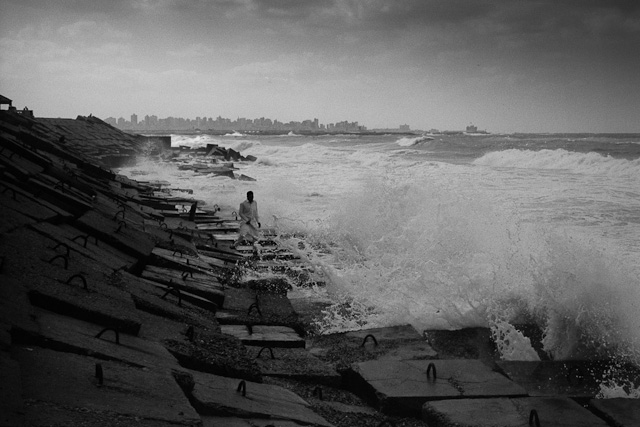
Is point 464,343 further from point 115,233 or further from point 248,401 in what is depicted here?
point 115,233

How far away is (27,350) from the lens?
256 cm

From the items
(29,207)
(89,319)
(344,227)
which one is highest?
(29,207)

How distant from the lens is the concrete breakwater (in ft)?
8.14

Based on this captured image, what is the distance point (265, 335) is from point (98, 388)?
8.80 feet

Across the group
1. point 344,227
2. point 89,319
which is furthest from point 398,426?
point 344,227

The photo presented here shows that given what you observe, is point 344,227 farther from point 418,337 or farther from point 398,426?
point 398,426

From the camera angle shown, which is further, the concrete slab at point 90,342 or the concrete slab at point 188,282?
the concrete slab at point 188,282

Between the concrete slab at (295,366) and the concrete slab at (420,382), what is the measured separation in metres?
0.18

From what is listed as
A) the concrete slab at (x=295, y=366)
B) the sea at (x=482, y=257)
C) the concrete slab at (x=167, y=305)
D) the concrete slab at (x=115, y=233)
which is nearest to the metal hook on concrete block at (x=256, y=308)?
the concrete slab at (x=167, y=305)

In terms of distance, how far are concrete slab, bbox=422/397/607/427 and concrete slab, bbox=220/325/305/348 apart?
161 cm

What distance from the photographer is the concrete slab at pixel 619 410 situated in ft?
11.5

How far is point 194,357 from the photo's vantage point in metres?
3.59

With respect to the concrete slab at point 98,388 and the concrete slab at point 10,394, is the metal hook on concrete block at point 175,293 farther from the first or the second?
the concrete slab at point 10,394

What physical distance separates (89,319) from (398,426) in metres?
2.03
